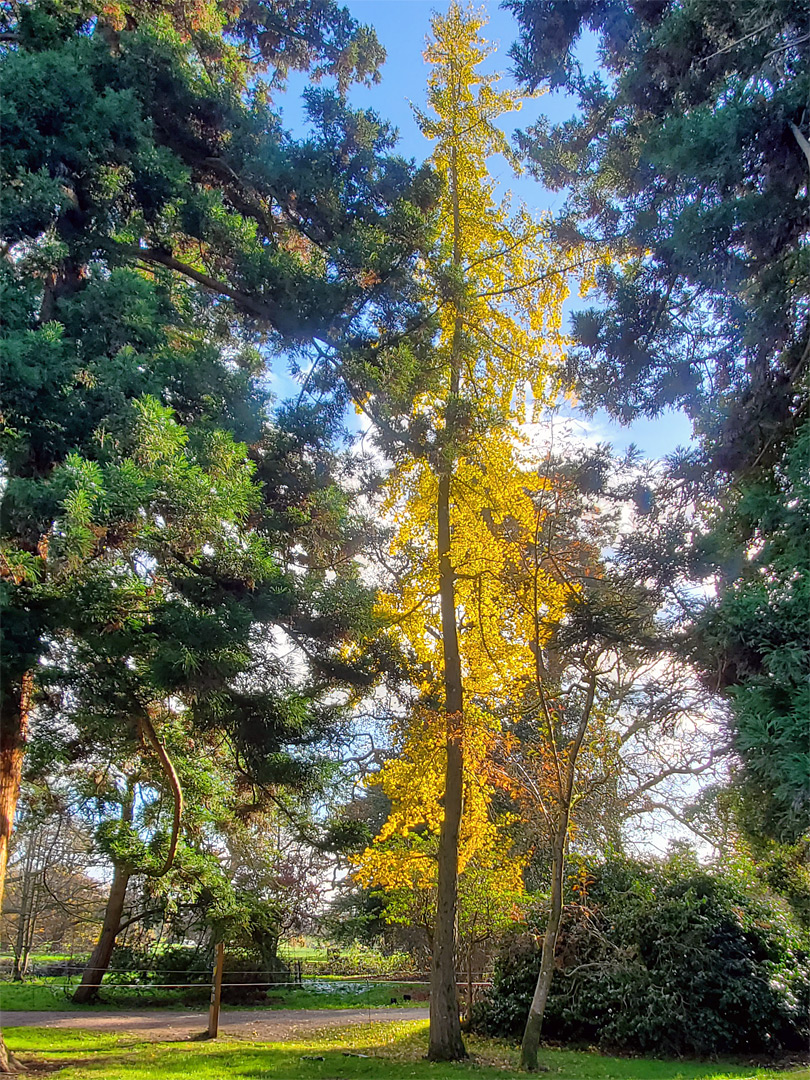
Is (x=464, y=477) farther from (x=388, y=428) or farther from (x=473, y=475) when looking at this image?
(x=388, y=428)

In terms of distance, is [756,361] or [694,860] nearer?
[756,361]

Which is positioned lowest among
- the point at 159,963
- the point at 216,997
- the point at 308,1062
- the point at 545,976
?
the point at 308,1062

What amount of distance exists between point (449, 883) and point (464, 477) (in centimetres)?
521

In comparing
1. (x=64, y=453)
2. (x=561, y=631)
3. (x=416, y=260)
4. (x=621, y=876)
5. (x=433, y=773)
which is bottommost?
(x=621, y=876)

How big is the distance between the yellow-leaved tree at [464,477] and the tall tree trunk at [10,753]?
4.13m

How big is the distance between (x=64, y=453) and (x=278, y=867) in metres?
17.0

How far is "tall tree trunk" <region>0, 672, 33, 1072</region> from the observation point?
5922 millimetres

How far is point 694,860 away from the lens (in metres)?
10.3

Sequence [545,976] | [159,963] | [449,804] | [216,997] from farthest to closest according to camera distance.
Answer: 1. [159,963]
2. [216,997]
3. [449,804]
4. [545,976]

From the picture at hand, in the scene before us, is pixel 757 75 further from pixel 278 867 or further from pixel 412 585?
pixel 278 867

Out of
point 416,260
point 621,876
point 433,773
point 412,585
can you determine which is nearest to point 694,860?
point 621,876

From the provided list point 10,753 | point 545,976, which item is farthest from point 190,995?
point 10,753

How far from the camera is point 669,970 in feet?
29.3

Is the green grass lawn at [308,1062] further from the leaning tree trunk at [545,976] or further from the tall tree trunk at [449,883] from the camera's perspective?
the tall tree trunk at [449,883]
